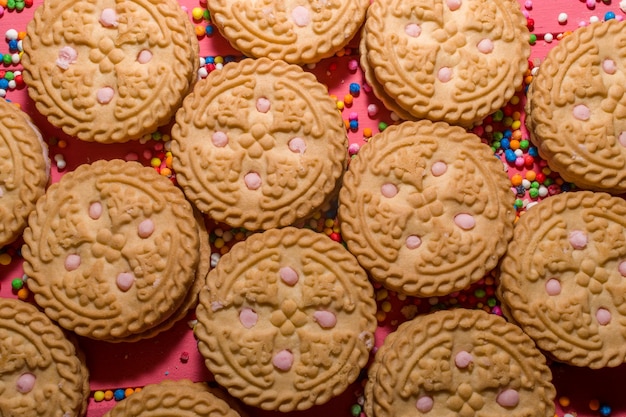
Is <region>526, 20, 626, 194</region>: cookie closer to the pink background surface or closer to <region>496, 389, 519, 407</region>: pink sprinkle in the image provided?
the pink background surface

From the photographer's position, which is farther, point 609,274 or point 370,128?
point 370,128

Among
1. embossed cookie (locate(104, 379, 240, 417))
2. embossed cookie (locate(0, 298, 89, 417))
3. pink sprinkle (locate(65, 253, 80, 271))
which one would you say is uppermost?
pink sprinkle (locate(65, 253, 80, 271))

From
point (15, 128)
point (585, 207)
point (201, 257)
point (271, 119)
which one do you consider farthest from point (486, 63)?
point (15, 128)

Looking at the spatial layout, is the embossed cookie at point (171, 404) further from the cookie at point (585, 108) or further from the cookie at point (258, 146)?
the cookie at point (585, 108)

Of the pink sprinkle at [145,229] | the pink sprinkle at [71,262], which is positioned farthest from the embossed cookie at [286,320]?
the pink sprinkle at [71,262]

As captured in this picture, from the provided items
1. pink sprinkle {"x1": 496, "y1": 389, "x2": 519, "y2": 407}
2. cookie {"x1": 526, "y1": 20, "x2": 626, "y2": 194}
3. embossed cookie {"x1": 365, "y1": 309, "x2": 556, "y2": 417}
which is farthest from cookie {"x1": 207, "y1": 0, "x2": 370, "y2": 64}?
pink sprinkle {"x1": 496, "y1": 389, "x2": 519, "y2": 407}

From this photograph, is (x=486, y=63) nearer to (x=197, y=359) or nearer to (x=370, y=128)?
(x=370, y=128)
